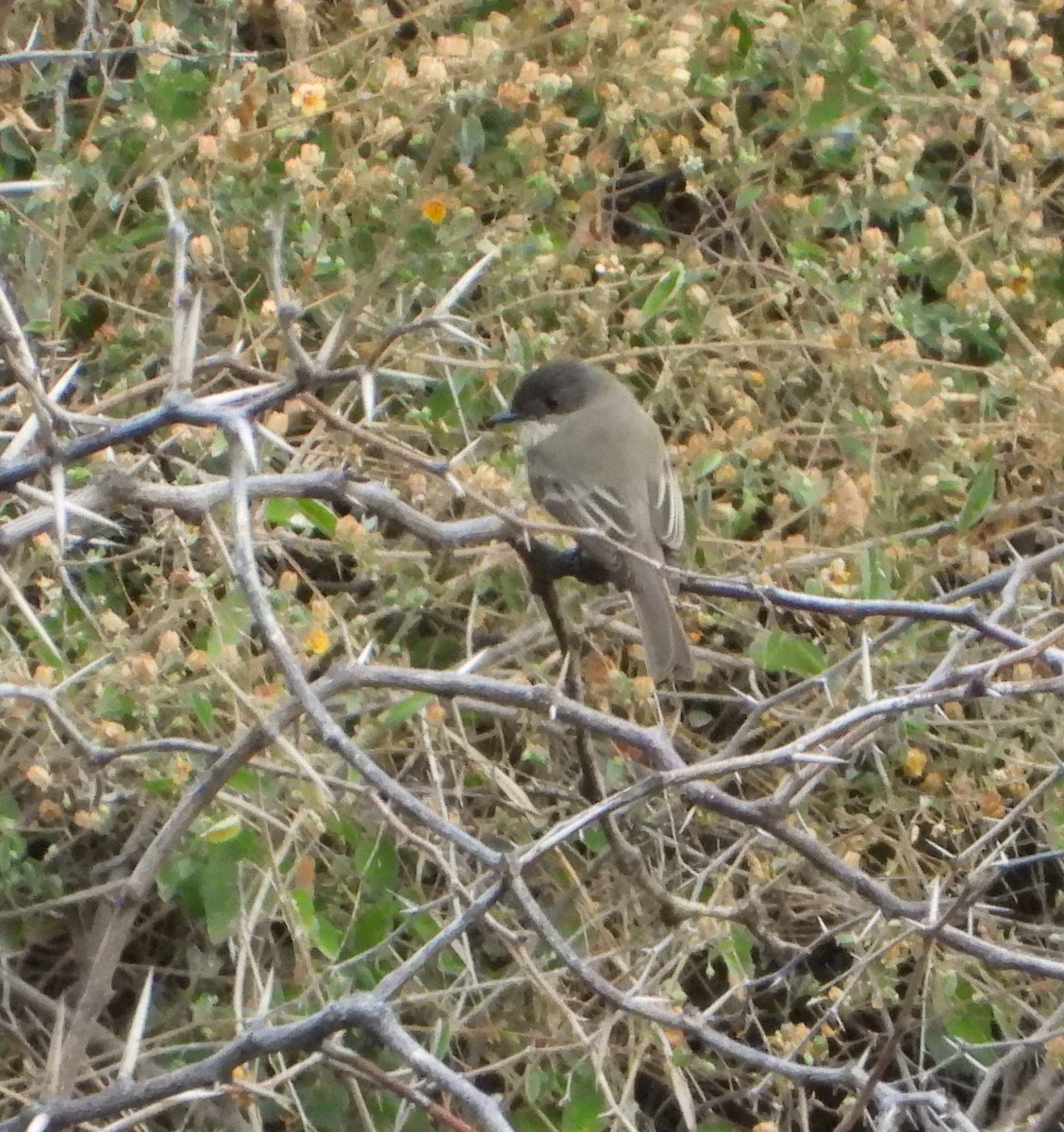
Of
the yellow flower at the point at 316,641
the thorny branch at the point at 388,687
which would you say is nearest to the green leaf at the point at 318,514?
the yellow flower at the point at 316,641

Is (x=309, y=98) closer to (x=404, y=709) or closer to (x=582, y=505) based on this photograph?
(x=582, y=505)

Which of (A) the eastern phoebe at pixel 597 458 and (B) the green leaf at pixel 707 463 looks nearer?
(B) the green leaf at pixel 707 463

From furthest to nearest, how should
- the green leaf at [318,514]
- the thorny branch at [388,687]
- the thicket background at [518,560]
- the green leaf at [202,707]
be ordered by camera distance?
1. the green leaf at [318,514]
2. the green leaf at [202,707]
3. the thicket background at [518,560]
4. the thorny branch at [388,687]

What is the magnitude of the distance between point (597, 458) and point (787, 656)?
3.54 feet

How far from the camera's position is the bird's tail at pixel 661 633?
3.25 m

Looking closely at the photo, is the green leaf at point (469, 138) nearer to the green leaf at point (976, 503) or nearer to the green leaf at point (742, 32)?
the green leaf at point (742, 32)

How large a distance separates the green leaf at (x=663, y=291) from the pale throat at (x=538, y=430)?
0.32 metres

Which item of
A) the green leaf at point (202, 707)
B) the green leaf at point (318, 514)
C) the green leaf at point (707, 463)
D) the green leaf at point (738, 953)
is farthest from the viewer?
the green leaf at point (707, 463)

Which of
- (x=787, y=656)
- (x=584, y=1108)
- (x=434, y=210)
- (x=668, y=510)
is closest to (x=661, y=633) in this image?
(x=787, y=656)

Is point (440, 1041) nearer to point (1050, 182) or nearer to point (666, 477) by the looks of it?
point (666, 477)

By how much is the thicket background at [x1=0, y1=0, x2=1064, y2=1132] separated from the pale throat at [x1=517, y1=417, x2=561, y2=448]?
0.23 feet

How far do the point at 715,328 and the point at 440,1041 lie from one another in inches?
76.2

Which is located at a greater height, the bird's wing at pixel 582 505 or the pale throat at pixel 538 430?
the pale throat at pixel 538 430

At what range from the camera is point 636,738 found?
200 centimetres
